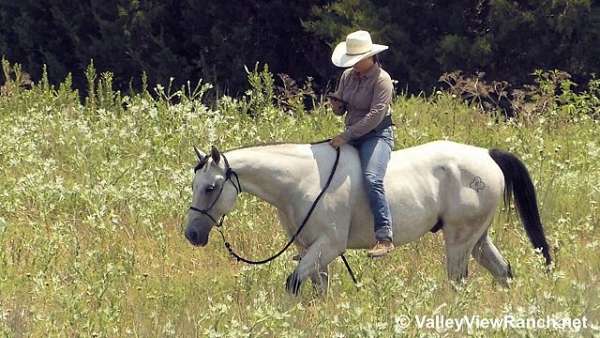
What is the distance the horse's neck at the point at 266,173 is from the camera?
8172mm

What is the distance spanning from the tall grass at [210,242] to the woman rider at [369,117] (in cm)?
46

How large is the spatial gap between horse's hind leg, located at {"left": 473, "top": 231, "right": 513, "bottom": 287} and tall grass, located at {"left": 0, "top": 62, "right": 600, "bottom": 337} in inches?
5.6

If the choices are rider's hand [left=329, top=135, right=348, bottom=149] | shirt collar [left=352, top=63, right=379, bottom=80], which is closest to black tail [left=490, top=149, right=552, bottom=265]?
shirt collar [left=352, top=63, right=379, bottom=80]

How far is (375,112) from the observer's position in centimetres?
831

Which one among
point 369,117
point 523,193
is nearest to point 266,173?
point 369,117

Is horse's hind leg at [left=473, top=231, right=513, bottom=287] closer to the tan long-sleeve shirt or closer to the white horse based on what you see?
the white horse

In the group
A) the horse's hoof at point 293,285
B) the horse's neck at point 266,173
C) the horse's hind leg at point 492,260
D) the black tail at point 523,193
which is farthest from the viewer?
the black tail at point 523,193

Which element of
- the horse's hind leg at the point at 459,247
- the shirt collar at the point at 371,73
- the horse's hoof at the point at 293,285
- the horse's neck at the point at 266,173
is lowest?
the horse's hind leg at the point at 459,247

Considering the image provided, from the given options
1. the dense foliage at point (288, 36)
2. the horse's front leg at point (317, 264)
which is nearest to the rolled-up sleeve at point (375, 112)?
the horse's front leg at point (317, 264)

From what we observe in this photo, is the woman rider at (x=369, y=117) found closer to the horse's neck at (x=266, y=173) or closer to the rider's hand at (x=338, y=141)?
the rider's hand at (x=338, y=141)

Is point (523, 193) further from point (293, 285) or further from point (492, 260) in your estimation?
point (293, 285)

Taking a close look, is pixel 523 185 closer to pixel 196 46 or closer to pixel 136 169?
pixel 136 169

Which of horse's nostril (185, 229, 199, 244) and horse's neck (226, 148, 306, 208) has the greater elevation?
horse's neck (226, 148, 306, 208)

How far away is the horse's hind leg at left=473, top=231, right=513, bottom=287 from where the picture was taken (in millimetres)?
8742
